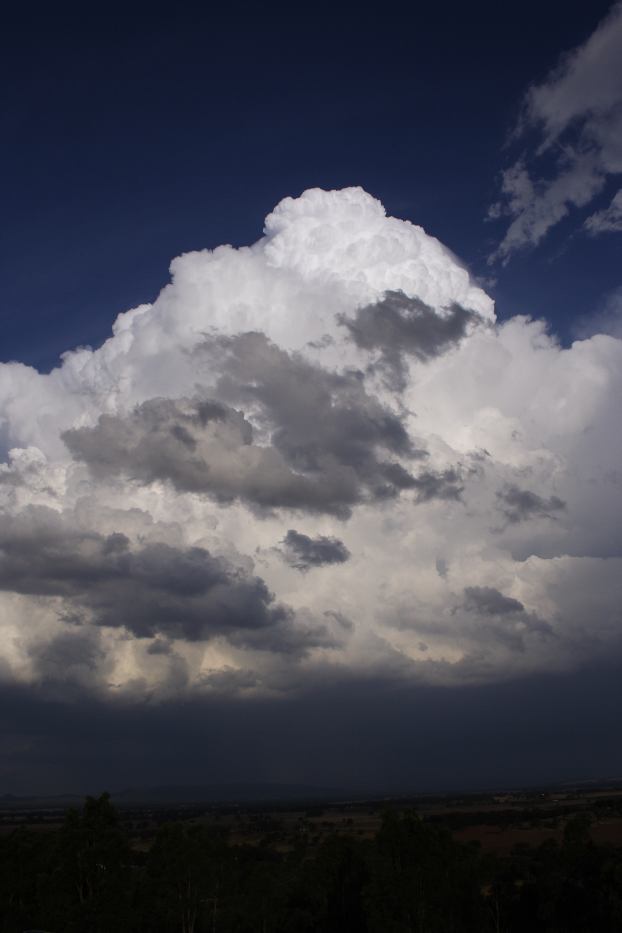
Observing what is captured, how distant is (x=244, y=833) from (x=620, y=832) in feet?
297

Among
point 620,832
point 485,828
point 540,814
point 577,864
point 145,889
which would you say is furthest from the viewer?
point 540,814

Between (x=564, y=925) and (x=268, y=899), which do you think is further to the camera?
(x=268, y=899)

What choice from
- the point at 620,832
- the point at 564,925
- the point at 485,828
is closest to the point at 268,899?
the point at 564,925

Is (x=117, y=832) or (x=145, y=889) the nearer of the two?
(x=117, y=832)

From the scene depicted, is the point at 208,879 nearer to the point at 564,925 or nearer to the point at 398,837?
the point at 398,837

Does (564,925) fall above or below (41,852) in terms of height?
below

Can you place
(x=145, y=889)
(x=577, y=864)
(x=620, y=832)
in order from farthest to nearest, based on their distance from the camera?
(x=620, y=832)
(x=577, y=864)
(x=145, y=889)

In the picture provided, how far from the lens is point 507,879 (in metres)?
77.5

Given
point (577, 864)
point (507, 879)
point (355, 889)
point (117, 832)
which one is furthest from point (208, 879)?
point (577, 864)

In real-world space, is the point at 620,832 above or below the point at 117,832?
below

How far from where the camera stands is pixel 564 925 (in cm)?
7094

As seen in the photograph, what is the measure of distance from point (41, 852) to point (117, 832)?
67.3 ft

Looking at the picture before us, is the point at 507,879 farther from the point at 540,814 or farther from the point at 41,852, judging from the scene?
the point at 540,814

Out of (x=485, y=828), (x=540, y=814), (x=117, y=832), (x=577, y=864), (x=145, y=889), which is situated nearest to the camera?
(x=117, y=832)
